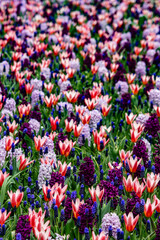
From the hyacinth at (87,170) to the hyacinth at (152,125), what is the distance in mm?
1314

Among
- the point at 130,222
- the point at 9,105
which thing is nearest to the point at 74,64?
the point at 9,105

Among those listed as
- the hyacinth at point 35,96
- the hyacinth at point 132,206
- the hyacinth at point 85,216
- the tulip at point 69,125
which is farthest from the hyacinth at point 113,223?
the hyacinth at point 35,96

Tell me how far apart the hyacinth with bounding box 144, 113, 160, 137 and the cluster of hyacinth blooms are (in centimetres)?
1

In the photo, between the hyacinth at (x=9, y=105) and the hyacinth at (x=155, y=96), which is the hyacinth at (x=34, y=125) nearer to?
the hyacinth at (x=9, y=105)

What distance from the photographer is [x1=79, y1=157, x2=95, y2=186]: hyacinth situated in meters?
3.34

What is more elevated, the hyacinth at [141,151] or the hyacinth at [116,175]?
the hyacinth at [141,151]

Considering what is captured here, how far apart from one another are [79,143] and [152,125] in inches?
36.2

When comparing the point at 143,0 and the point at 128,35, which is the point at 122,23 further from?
the point at 143,0

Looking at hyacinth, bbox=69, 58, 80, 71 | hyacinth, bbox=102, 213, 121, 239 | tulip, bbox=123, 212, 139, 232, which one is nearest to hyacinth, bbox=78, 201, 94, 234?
hyacinth, bbox=102, 213, 121, 239

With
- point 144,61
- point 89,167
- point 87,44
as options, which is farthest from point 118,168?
point 87,44

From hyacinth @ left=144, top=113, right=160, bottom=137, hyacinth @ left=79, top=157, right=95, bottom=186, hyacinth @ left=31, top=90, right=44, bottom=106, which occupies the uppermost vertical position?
hyacinth @ left=31, top=90, right=44, bottom=106

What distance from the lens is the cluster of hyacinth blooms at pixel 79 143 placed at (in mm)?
2938

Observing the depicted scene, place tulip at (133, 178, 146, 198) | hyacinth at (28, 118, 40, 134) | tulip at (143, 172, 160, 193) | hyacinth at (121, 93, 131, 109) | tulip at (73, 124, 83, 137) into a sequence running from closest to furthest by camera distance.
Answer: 1. tulip at (133, 178, 146, 198)
2. tulip at (143, 172, 160, 193)
3. tulip at (73, 124, 83, 137)
4. hyacinth at (28, 118, 40, 134)
5. hyacinth at (121, 93, 131, 109)

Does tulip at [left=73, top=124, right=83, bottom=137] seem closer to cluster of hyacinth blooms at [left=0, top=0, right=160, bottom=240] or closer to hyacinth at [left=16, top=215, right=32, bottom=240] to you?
cluster of hyacinth blooms at [left=0, top=0, right=160, bottom=240]
